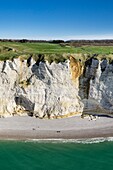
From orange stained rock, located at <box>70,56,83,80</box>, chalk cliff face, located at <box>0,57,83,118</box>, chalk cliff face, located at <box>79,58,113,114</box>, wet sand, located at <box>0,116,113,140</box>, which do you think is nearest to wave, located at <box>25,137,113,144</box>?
wet sand, located at <box>0,116,113,140</box>

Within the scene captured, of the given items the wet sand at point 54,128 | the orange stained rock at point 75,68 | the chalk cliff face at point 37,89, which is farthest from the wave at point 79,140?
the orange stained rock at point 75,68

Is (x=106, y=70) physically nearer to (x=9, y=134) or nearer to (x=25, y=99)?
(x=25, y=99)

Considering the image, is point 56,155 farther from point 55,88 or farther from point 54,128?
point 55,88

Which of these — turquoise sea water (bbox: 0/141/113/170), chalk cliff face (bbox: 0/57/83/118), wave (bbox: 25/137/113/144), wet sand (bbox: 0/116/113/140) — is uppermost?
chalk cliff face (bbox: 0/57/83/118)

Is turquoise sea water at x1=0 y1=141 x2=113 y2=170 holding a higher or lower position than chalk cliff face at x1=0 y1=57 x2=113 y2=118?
lower

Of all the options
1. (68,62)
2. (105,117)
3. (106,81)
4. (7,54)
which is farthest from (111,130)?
(7,54)

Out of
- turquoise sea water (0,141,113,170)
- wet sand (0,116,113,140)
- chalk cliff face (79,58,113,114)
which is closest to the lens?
turquoise sea water (0,141,113,170)

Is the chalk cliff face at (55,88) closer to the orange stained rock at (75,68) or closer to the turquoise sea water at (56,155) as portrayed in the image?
the orange stained rock at (75,68)

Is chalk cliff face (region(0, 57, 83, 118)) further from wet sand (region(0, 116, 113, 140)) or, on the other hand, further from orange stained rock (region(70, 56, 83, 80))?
wet sand (region(0, 116, 113, 140))
